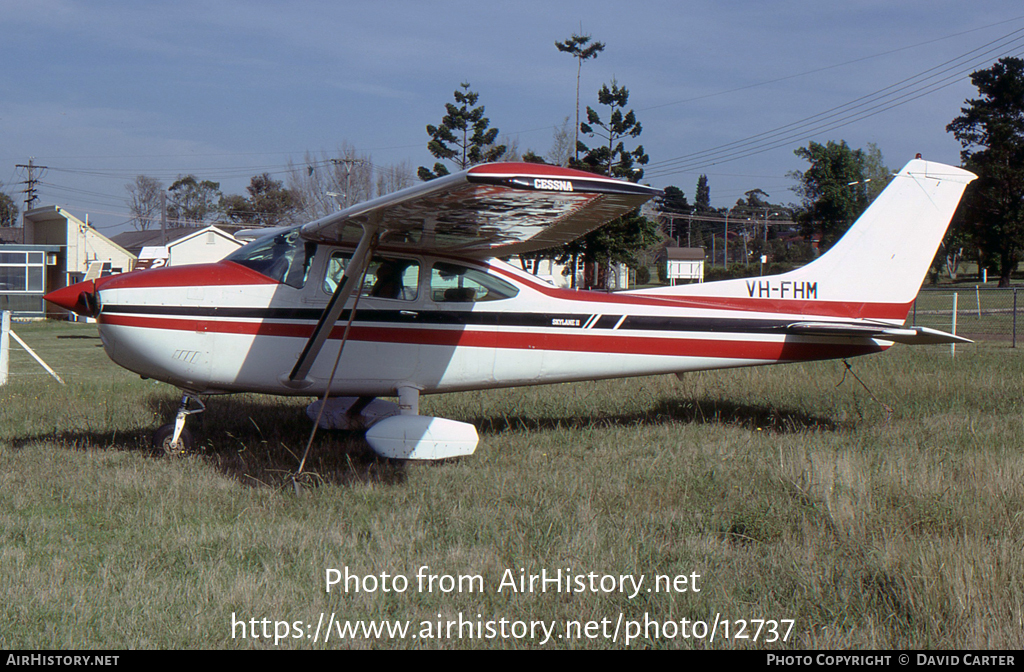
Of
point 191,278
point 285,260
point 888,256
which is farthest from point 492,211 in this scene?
point 888,256

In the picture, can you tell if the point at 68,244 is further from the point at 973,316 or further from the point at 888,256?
the point at 973,316

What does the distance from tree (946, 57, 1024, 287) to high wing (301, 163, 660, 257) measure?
52189mm

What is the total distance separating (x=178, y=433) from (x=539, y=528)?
3.82 meters

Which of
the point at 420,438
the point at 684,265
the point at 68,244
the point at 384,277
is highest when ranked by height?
the point at 684,265

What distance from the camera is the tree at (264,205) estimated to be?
3023 inches

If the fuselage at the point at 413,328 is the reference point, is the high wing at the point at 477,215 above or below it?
above

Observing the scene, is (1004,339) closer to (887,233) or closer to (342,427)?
(887,233)

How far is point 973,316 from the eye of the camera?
27688 millimetres

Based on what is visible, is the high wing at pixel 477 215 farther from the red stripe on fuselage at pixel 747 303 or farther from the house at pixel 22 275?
the house at pixel 22 275

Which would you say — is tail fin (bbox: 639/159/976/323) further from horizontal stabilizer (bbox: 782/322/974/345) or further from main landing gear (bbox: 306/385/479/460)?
main landing gear (bbox: 306/385/479/460)

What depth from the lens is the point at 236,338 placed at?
254 inches

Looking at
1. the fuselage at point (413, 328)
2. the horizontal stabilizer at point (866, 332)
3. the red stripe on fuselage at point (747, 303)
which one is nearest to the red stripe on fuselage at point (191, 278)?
the fuselage at point (413, 328)

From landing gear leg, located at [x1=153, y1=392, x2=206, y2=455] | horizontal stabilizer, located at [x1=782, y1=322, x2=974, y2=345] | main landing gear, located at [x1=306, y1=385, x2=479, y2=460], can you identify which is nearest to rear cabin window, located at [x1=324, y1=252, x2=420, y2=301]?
main landing gear, located at [x1=306, y1=385, x2=479, y2=460]

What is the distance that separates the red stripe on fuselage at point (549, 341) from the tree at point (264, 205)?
72330mm
